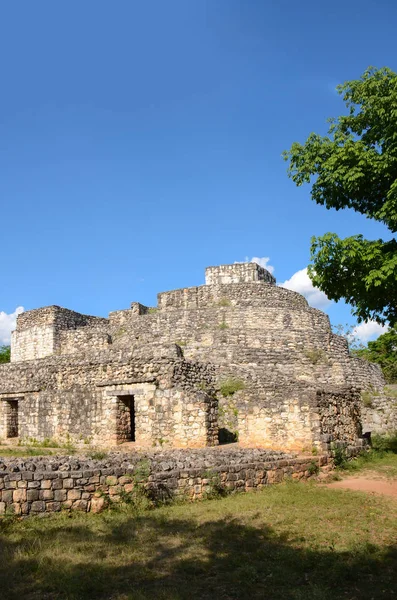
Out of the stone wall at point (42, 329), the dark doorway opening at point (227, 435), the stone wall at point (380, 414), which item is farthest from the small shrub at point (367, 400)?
the stone wall at point (42, 329)

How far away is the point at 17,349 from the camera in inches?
1276

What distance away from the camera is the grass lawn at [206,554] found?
4836 millimetres

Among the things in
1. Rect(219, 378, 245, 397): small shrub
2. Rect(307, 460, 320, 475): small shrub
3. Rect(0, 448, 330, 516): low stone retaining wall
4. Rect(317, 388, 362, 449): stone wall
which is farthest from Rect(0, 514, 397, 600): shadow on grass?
Rect(219, 378, 245, 397): small shrub

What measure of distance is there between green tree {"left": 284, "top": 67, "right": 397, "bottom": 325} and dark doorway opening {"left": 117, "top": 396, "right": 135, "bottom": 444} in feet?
25.2

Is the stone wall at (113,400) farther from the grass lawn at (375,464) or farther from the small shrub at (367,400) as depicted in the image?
the small shrub at (367,400)

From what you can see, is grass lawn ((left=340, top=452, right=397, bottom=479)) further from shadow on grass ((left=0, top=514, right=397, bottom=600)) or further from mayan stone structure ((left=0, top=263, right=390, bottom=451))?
shadow on grass ((left=0, top=514, right=397, bottom=600))

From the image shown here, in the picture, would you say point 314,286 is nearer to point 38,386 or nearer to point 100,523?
point 100,523

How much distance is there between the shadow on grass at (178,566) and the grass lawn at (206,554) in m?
0.01

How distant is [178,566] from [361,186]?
7586 millimetres

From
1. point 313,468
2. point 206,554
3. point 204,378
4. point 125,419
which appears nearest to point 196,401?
point 204,378

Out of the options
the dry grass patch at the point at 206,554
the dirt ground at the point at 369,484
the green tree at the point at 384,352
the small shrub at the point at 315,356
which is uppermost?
the green tree at the point at 384,352

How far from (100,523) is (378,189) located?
7822 mm

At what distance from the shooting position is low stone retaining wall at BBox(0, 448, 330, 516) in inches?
280

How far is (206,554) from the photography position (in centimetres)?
587
